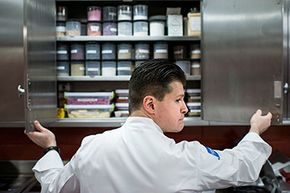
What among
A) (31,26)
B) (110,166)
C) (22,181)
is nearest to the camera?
(110,166)

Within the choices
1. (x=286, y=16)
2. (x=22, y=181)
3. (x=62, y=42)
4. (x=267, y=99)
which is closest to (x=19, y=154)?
(x=22, y=181)

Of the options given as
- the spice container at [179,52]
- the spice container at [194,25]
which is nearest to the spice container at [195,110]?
the spice container at [179,52]

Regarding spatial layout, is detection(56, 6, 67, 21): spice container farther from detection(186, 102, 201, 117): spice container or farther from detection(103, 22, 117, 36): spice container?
detection(186, 102, 201, 117): spice container

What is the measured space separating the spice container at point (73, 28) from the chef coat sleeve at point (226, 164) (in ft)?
3.83

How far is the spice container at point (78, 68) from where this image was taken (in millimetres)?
1993

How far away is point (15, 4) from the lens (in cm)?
184

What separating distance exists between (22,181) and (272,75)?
158cm

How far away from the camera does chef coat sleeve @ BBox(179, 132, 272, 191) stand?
102 cm

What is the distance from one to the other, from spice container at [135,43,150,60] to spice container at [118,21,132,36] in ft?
A: 0.29

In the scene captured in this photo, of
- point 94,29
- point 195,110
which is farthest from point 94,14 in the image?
point 195,110

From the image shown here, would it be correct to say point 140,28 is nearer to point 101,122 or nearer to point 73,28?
point 73,28

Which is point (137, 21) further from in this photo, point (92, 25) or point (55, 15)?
point (55, 15)

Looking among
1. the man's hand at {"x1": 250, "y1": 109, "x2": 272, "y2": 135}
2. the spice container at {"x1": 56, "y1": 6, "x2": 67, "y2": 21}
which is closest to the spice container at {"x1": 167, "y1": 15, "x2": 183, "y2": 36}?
the spice container at {"x1": 56, "y1": 6, "x2": 67, "y2": 21}

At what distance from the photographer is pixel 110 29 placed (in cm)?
195
